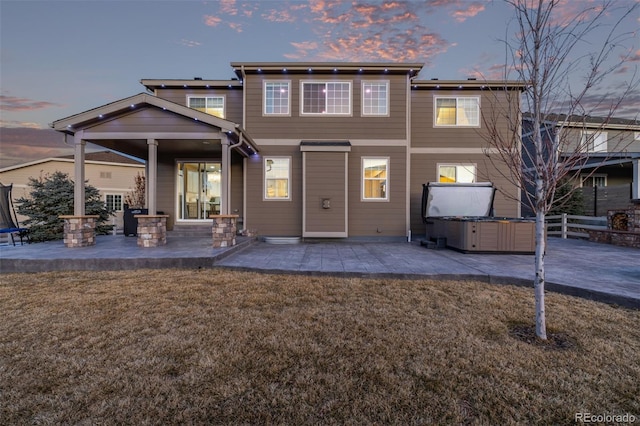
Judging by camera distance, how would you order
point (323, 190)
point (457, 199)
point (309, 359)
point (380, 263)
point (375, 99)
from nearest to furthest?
1. point (309, 359)
2. point (380, 263)
3. point (457, 199)
4. point (323, 190)
5. point (375, 99)

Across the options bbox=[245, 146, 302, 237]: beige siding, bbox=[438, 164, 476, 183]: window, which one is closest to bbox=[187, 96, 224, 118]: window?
bbox=[245, 146, 302, 237]: beige siding

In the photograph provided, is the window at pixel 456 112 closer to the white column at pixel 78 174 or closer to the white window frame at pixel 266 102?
the white window frame at pixel 266 102

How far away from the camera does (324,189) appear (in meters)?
9.33

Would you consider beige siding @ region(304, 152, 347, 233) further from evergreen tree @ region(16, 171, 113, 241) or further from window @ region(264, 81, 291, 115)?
Result: evergreen tree @ region(16, 171, 113, 241)

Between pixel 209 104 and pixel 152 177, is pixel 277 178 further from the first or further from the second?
pixel 152 177

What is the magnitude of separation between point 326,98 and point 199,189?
5.73m

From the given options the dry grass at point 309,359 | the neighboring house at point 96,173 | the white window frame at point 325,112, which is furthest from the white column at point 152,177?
the neighboring house at point 96,173

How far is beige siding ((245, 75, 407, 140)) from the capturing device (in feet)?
31.7

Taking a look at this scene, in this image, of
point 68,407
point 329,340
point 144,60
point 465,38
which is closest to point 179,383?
point 68,407

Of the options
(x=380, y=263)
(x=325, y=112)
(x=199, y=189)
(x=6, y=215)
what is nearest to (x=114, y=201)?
(x=6, y=215)

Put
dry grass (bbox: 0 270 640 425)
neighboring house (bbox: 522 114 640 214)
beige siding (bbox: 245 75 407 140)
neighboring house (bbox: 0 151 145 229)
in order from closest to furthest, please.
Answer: dry grass (bbox: 0 270 640 425) < neighboring house (bbox: 522 114 640 214) < beige siding (bbox: 245 75 407 140) < neighboring house (bbox: 0 151 145 229)

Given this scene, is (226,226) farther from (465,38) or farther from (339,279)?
(465,38)

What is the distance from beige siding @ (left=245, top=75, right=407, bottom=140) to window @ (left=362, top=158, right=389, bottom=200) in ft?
2.88

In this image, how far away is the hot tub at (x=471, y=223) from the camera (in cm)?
721
